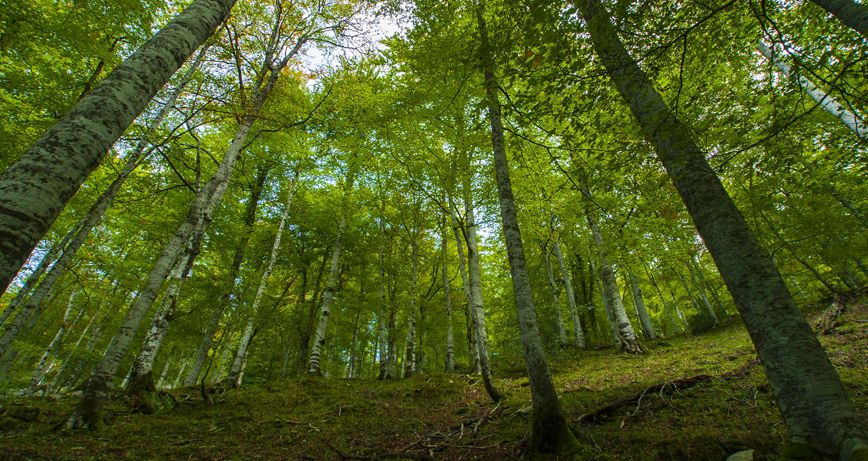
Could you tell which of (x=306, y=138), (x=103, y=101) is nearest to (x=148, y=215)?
(x=306, y=138)

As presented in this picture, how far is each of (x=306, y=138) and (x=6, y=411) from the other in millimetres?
13004

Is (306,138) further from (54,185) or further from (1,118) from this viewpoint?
(54,185)

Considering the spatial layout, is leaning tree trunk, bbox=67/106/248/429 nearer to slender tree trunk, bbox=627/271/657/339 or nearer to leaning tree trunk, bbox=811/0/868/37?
leaning tree trunk, bbox=811/0/868/37

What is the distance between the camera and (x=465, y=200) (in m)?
11.2

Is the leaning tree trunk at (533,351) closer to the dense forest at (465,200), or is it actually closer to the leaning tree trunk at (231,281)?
the dense forest at (465,200)

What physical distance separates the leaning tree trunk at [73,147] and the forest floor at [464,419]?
4.97 meters

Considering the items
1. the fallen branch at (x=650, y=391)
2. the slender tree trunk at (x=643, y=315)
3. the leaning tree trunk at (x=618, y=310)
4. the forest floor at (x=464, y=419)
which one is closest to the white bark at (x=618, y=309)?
the leaning tree trunk at (x=618, y=310)

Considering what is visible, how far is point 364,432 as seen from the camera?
693cm

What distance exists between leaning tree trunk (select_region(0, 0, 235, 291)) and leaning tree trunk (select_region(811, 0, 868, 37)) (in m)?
6.14

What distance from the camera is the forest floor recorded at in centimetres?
429

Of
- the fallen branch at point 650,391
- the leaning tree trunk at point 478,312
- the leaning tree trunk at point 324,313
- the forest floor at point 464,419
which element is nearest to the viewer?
the forest floor at point 464,419

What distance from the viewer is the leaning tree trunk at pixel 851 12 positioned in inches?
118

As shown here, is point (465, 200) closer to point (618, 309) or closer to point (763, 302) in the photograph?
point (618, 309)

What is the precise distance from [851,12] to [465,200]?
872 cm
